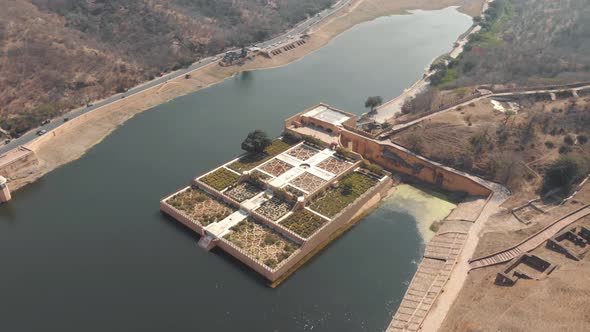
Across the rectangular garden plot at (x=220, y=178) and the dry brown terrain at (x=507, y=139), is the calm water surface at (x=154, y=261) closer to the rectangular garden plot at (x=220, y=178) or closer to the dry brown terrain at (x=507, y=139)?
the rectangular garden plot at (x=220, y=178)

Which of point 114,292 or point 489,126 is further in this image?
point 489,126

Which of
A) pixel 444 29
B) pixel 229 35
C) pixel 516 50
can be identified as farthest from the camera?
pixel 444 29

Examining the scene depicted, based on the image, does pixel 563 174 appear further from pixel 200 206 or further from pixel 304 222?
pixel 200 206

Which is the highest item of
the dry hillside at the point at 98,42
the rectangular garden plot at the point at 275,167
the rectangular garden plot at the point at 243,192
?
the dry hillside at the point at 98,42

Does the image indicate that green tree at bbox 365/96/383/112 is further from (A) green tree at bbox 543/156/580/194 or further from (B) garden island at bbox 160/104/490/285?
(A) green tree at bbox 543/156/580/194

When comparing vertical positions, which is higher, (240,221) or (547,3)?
(547,3)

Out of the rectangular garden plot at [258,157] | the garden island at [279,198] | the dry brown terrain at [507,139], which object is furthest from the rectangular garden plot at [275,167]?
the dry brown terrain at [507,139]

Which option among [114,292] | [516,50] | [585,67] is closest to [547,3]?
[516,50]

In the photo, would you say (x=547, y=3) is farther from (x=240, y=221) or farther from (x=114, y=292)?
(x=114, y=292)
